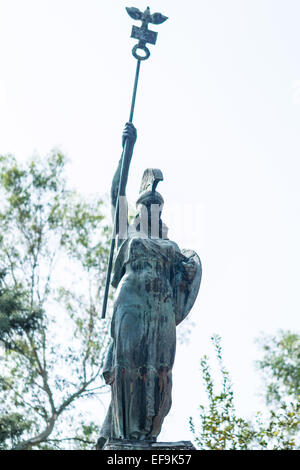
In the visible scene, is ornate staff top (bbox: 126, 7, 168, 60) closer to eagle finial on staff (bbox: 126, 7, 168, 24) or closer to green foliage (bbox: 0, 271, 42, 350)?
eagle finial on staff (bbox: 126, 7, 168, 24)

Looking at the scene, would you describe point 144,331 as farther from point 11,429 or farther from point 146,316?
point 11,429

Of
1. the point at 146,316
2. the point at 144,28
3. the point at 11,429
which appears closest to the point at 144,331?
the point at 146,316

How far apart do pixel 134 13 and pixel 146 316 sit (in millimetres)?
3708

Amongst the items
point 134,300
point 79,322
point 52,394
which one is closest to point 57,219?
point 79,322

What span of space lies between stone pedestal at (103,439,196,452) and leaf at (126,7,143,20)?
4.90 metres

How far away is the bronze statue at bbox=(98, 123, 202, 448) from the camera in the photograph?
709 cm

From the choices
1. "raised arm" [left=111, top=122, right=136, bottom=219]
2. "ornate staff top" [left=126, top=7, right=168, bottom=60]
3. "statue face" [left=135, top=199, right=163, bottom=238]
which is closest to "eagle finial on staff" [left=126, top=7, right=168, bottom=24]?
"ornate staff top" [left=126, top=7, right=168, bottom=60]

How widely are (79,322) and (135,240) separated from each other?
47.0ft

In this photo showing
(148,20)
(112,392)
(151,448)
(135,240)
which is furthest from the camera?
(148,20)

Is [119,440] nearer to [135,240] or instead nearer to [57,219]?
[135,240]

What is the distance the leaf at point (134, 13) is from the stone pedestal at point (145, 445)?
4.90 meters

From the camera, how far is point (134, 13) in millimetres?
8969

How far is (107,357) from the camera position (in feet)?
24.4
